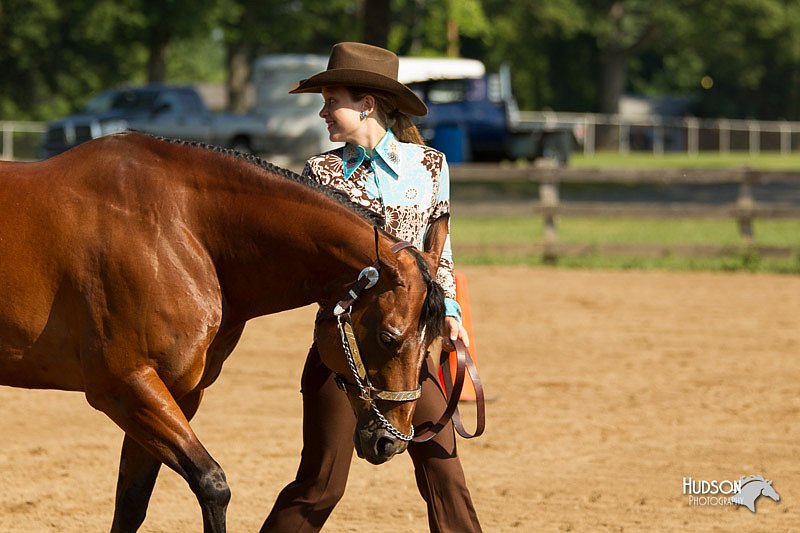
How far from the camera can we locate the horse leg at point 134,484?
3965mm

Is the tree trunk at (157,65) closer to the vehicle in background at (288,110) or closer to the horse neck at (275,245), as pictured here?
the vehicle in background at (288,110)

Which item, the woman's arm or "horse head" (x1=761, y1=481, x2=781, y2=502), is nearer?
the woman's arm

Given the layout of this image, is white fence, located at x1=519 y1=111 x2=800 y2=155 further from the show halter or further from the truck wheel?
the show halter

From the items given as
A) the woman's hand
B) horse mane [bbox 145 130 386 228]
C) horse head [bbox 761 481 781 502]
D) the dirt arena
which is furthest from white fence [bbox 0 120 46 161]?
the woman's hand

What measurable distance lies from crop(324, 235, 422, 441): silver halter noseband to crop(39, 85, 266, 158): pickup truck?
21668mm

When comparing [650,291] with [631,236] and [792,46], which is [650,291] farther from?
[792,46]

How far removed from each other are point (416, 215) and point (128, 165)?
0.95 m

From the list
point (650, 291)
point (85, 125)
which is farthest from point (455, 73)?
point (650, 291)

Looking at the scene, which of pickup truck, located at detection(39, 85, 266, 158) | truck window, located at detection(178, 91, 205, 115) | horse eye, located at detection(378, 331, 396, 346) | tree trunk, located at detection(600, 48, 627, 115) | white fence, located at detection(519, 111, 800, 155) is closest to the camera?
horse eye, located at detection(378, 331, 396, 346)

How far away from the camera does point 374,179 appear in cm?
380

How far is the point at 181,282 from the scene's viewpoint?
11.8 feet

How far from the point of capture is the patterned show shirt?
3781 mm

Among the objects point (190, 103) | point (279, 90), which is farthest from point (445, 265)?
point (279, 90)

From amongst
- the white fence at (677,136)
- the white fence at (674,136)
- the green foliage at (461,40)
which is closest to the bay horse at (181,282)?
the green foliage at (461,40)
